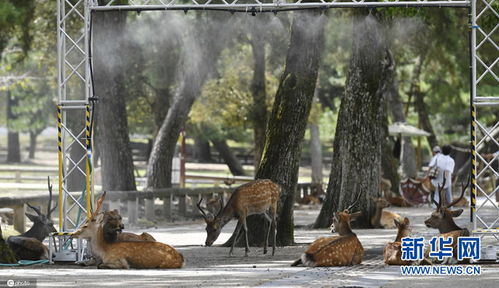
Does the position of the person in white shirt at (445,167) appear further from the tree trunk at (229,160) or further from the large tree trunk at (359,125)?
the tree trunk at (229,160)

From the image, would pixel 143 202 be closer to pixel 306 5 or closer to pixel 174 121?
pixel 174 121

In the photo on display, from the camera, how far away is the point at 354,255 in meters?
16.1

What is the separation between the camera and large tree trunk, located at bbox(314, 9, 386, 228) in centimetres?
2539

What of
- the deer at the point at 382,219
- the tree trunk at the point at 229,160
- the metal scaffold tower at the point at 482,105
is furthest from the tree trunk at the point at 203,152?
the deer at the point at 382,219

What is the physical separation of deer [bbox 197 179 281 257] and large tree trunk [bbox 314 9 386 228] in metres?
6.62

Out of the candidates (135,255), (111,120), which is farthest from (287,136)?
(111,120)

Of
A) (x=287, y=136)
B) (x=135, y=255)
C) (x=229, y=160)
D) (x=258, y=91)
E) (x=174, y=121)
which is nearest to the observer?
(x=135, y=255)

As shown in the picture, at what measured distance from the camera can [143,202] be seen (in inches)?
1194

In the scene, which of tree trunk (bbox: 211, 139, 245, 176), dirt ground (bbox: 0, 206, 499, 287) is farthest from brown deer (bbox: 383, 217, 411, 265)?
tree trunk (bbox: 211, 139, 245, 176)

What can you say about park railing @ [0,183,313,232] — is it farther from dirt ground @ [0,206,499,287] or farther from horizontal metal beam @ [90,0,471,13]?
horizontal metal beam @ [90,0,471,13]

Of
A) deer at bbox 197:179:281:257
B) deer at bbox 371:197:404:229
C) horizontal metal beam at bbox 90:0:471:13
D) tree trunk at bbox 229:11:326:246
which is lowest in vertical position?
deer at bbox 371:197:404:229

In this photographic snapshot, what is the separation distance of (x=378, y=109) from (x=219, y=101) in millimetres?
19840

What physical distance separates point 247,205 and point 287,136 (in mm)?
2371

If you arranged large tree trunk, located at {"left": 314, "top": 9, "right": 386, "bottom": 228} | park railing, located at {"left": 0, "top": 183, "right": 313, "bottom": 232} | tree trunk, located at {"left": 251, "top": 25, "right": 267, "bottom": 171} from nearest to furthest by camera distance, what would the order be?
park railing, located at {"left": 0, "top": 183, "right": 313, "bottom": 232}, large tree trunk, located at {"left": 314, "top": 9, "right": 386, "bottom": 228}, tree trunk, located at {"left": 251, "top": 25, "right": 267, "bottom": 171}
